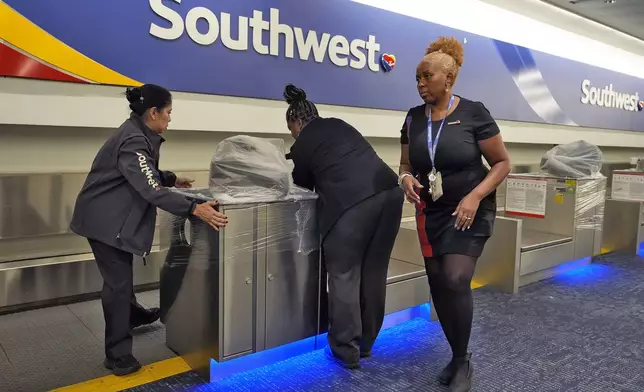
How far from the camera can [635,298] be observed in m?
3.77

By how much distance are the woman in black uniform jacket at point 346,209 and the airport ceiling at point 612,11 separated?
4.98 metres

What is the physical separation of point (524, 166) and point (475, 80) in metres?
1.62

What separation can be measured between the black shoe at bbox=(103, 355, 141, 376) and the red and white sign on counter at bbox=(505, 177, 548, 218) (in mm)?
3463

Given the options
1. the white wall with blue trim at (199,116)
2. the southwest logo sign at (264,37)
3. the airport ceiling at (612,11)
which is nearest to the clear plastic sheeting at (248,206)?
the white wall with blue trim at (199,116)

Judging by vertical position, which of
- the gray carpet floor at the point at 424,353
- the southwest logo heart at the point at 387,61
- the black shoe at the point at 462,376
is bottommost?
the gray carpet floor at the point at 424,353

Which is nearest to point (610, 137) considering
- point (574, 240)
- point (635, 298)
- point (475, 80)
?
point (475, 80)

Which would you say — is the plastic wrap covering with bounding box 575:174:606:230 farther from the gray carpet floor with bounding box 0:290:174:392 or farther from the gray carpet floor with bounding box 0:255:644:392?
the gray carpet floor with bounding box 0:290:174:392

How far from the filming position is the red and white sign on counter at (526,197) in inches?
176

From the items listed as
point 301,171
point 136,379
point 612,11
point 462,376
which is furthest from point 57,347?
point 612,11

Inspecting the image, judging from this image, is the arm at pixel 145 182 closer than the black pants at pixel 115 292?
Yes

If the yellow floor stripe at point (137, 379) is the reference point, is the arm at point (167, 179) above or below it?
above

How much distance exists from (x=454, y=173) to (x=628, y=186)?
4128 millimetres

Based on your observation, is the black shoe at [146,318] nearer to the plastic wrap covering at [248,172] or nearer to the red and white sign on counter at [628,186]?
the plastic wrap covering at [248,172]

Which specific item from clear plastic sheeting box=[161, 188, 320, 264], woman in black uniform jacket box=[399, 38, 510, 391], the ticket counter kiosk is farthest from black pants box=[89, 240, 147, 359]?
the ticket counter kiosk
